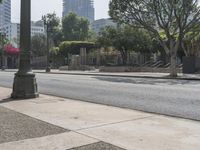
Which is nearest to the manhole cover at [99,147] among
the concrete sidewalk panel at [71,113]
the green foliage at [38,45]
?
the concrete sidewalk panel at [71,113]

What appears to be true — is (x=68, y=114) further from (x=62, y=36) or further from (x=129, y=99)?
(x=62, y=36)

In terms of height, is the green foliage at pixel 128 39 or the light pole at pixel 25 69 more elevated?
the green foliage at pixel 128 39

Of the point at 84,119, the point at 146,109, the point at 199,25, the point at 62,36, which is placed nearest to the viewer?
the point at 84,119

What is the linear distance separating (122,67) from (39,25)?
95.5 metres

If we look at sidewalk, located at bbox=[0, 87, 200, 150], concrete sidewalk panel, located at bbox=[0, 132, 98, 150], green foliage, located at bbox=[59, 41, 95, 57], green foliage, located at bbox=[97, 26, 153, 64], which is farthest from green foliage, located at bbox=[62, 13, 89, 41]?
concrete sidewalk panel, located at bbox=[0, 132, 98, 150]

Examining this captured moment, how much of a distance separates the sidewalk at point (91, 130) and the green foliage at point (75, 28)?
329 feet

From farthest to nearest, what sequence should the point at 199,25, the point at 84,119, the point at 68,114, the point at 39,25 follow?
the point at 39,25
the point at 199,25
the point at 68,114
the point at 84,119

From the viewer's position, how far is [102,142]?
726 centimetres

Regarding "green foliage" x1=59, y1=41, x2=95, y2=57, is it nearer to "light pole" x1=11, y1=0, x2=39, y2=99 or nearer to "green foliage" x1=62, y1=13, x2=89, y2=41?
"green foliage" x1=62, y1=13, x2=89, y2=41

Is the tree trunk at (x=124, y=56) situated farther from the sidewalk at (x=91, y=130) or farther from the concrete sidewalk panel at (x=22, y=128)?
the concrete sidewalk panel at (x=22, y=128)

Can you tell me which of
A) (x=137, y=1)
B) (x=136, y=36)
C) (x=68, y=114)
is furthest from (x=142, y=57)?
(x=68, y=114)

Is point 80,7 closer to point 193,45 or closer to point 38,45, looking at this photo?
point 38,45

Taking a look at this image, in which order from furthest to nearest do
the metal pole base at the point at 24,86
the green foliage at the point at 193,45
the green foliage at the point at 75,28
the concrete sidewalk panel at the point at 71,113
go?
the green foliage at the point at 75,28
the green foliage at the point at 193,45
the metal pole base at the point at 24,86
the concrete sidewalk panel at the point at 71,113

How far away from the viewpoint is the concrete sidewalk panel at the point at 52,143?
6.96 m
